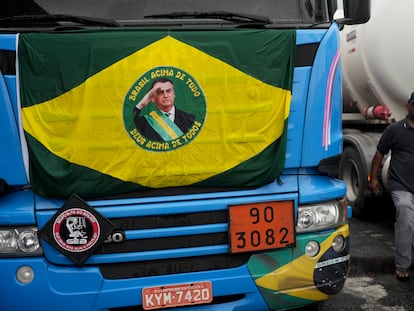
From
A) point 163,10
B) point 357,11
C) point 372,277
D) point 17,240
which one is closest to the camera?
point 17,240

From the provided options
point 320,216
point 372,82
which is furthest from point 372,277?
point 372,82

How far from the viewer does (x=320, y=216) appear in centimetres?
303

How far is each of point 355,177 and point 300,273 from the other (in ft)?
13.5

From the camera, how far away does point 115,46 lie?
9.01 feet

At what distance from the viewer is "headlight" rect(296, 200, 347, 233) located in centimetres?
299

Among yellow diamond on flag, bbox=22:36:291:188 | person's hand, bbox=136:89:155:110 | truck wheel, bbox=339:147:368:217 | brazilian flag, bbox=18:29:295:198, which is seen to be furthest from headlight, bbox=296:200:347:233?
truck wheel, bbox=339:147:368:217

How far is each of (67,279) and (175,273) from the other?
1.99ft

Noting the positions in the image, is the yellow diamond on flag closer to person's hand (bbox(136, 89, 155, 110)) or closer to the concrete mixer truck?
person's hand (bbox(136, 89, 155, 110))

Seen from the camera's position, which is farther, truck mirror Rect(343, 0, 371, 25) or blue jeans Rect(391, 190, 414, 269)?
blue jeans Rect(391, 190, 414, 269)

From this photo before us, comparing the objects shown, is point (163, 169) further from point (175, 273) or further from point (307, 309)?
point (307, 309)

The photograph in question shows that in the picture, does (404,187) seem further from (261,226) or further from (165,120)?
(165,120)

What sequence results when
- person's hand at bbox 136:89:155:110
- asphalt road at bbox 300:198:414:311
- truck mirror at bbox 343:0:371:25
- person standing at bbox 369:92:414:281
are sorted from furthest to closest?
person standing at bbox 369:92:414:281, asphalt road at bbox 300:198:414:311, truck mirror at bbox 343:0:371:25, person's hand at bbox 136:89:155:110

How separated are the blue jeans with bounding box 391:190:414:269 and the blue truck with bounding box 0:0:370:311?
5.21ft

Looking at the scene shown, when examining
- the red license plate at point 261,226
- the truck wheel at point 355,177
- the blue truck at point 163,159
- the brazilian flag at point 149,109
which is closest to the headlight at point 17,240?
the blue truck at point 163,159
